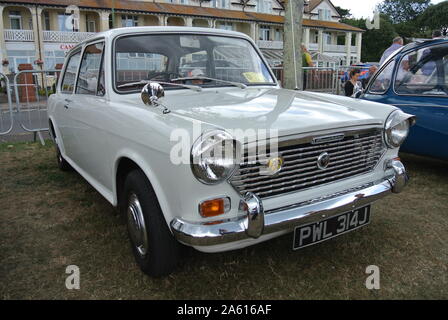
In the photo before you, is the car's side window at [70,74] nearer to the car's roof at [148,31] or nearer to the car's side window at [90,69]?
the car's side window at [90,69]

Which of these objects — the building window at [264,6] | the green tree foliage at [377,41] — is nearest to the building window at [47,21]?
the building window at [264,6]

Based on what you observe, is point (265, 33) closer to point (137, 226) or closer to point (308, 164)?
point (308, 164)

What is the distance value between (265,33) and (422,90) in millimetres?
36880

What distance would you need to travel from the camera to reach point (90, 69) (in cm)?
345

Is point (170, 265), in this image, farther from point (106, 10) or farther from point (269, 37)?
point (269, 37)

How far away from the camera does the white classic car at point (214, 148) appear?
1950 millimetres

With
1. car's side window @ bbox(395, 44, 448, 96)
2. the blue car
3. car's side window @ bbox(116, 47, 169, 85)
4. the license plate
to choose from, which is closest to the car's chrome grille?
the license plate

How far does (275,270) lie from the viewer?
2527 mm

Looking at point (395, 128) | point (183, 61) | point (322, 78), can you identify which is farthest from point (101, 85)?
point (322, 78)

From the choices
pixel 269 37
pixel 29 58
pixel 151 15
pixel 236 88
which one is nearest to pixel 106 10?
pixel 151 15

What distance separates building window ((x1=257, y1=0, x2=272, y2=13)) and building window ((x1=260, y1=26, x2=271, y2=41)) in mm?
2105

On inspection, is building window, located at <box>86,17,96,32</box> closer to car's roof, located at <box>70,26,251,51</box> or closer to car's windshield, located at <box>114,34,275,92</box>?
car's roof, located at <box>70,26,251,51</box>

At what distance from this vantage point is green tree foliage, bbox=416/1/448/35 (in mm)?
52688
